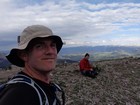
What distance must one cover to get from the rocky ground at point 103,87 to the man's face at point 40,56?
1274cm

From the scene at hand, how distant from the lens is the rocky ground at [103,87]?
17.3 metres

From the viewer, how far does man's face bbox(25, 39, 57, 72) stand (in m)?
3.27

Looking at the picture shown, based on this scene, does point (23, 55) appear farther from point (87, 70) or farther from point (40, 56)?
point (87, 70)

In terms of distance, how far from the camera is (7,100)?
2.69 meters

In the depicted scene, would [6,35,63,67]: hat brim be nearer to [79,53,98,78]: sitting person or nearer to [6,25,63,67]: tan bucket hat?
[6,25,63,67]: tan bucket hat

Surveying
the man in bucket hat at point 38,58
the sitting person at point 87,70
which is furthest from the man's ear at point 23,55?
the sitting person at point 87,70

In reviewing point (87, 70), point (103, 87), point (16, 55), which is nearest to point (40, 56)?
point (16, 55)

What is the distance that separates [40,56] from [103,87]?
1681 cm

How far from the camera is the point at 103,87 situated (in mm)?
19766

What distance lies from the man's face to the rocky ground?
12744 millimetres

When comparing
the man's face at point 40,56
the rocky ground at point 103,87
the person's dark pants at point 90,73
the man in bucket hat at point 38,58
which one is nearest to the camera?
the man in bucket hat at point 38,58

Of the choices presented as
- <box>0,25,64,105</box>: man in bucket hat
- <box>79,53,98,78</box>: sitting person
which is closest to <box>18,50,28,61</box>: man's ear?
<box>0,25,64,105</box>: man in bucket hat

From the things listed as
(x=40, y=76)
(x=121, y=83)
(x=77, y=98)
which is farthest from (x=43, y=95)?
(x=121, y=83)

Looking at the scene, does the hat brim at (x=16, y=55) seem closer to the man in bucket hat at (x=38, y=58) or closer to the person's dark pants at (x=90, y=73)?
the man in bucket hat at (x=38, y=58)
